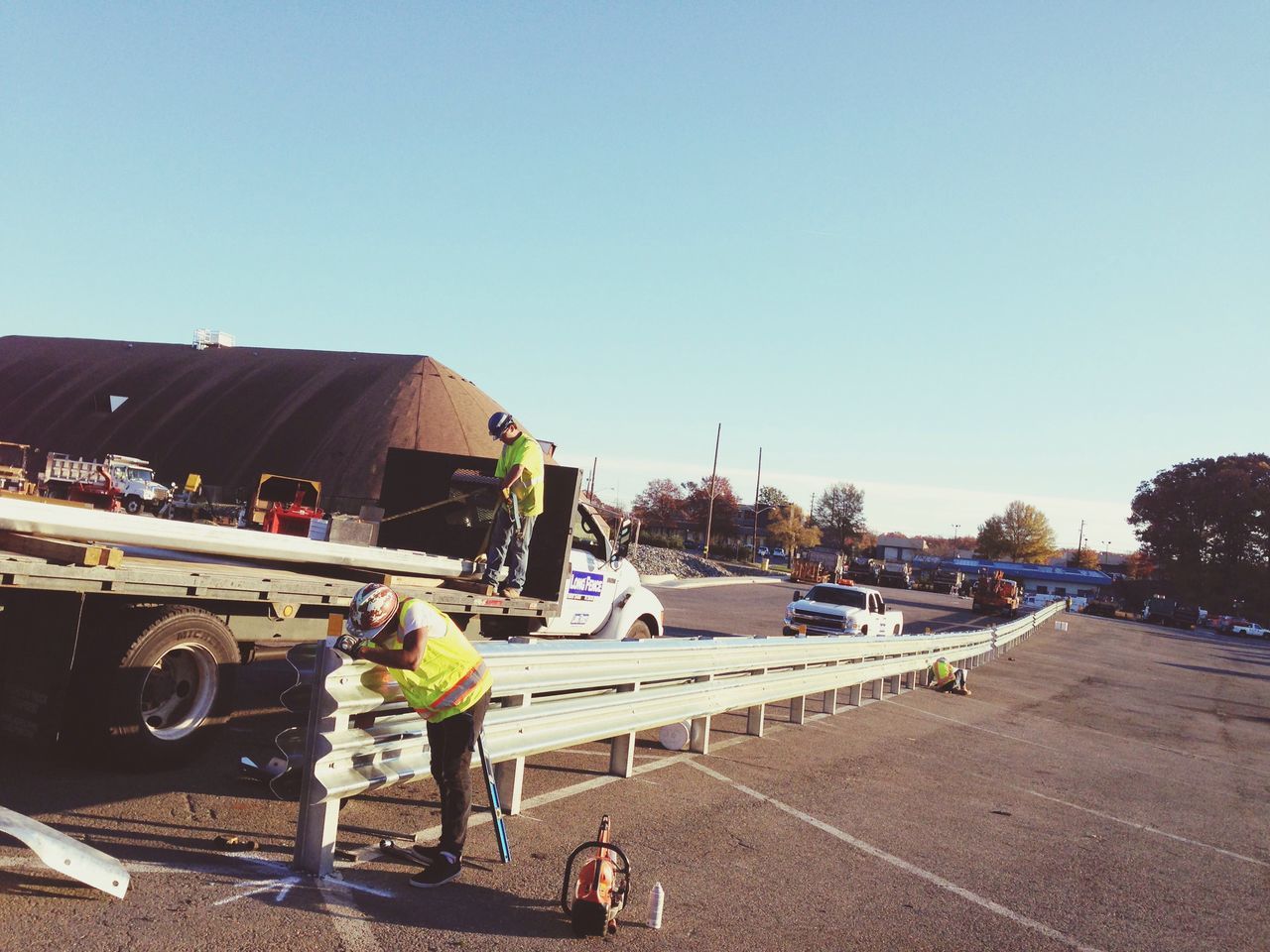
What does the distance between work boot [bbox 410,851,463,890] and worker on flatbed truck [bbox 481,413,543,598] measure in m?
3.54

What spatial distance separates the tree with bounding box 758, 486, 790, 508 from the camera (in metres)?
116

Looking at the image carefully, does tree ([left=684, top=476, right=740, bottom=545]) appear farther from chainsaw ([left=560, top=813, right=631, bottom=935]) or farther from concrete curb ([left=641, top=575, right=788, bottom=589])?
chainsaw ([left=560, top=813, right=631, bottom=935])

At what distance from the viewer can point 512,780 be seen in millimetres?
6012

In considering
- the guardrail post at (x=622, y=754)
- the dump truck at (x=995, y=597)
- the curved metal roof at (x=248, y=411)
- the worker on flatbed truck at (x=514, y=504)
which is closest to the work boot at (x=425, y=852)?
the guardrail post at (x=622, y=754)

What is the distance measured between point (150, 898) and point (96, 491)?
33.2 m

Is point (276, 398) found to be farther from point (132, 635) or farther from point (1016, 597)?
point (132, 635)

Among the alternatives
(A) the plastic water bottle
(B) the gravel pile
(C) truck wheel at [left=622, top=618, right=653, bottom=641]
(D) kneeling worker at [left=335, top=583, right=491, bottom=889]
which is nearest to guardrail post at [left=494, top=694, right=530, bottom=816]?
(D) kneeling worker at [left=335, top=583, right=491, bottom=889]

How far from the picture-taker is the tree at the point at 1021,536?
413ft

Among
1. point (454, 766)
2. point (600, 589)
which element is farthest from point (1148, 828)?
point (454, 766)

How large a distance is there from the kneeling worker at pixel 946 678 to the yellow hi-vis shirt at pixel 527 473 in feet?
33.1

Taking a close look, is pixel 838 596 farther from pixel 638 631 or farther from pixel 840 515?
pixel 840 515

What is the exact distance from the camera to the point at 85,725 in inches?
214

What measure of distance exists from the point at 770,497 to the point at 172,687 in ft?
374

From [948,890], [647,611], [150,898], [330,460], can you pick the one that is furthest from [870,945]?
[330,460]
